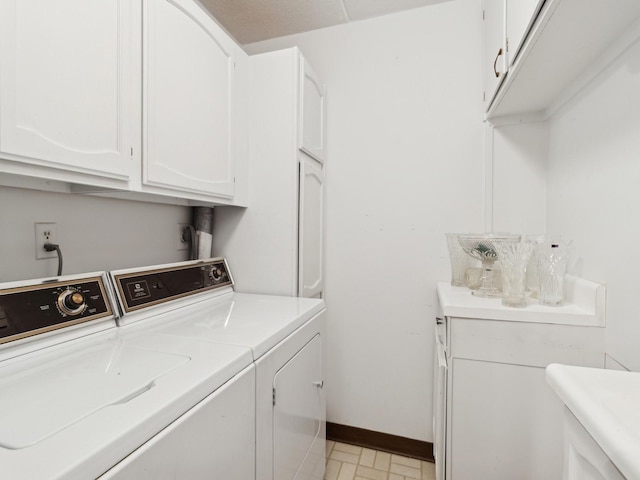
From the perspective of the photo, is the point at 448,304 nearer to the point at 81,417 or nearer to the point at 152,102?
the point at 81,417

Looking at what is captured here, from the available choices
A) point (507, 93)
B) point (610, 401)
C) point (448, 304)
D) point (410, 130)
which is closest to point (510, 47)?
point (507, 93)

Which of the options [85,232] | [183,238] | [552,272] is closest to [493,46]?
[552,272]

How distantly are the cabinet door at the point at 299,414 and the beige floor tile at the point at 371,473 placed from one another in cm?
31

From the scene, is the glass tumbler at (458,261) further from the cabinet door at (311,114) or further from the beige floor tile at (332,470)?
the beige floor tile at (332,470)

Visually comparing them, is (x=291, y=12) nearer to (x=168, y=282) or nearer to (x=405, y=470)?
(x=168, y=282)

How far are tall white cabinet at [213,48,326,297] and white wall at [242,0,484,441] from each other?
32cm

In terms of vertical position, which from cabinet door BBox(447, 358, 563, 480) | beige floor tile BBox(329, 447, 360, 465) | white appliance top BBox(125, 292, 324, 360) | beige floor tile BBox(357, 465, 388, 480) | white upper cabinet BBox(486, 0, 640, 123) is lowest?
beige floor tile BBox(329, 447, 360, 465)

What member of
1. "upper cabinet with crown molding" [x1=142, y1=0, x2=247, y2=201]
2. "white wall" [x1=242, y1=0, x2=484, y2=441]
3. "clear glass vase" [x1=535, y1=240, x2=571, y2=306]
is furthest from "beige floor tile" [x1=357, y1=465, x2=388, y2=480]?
"upper cabinet with crown molding" [x1=142, y1=0, x2=247, y2=201]

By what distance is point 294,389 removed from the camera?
119 cm

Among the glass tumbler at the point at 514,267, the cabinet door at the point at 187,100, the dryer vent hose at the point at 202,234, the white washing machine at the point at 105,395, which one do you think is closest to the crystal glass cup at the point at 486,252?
the glass tumbler at the point at 514,267

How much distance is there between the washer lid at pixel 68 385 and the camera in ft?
1.82

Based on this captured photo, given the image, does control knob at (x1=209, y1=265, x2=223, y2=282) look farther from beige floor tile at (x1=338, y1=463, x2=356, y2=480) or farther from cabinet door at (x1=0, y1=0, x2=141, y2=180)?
beige floor tile at (x1=338, y1=463, x2=356, y2=480)

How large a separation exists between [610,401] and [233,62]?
1.85 metres

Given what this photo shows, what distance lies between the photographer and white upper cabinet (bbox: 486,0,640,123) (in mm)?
890
